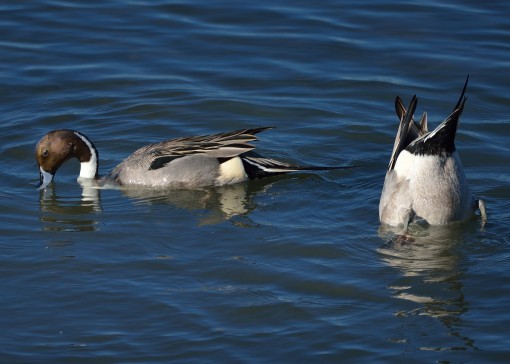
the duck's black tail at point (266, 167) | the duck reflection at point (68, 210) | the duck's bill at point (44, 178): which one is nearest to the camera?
the duck reflection at point (68, 210)

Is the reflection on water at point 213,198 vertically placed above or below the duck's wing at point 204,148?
below

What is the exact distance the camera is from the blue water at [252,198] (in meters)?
7.20

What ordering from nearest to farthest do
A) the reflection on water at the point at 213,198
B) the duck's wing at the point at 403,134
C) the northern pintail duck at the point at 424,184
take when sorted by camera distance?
the northern pintail duck at the point at 424,184, the duck's wing at the point at 403,134, the reflection on water at the point at 213,198

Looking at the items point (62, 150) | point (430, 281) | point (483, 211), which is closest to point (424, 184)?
point (483, 211)

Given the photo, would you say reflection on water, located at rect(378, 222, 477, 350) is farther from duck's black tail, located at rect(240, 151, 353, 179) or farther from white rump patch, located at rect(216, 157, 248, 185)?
white rump patch, located at rect(216, 157, 248, 185)

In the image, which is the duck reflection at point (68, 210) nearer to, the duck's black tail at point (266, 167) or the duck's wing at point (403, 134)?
the duck's black tail at point (266, 167)

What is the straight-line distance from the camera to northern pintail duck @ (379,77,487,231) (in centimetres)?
881

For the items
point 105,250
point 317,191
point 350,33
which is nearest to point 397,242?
point 317,191

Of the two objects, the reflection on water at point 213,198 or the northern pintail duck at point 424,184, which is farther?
the reflection on water at point 213,198

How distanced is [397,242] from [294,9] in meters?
7.33

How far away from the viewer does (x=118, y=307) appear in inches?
298

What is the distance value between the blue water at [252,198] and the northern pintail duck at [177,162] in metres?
0.18

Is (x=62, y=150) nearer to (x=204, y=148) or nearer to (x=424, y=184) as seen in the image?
(x=204, y=148)

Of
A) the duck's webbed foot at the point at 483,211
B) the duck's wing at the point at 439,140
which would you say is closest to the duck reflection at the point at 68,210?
the duck's wing at the point at 439,140
